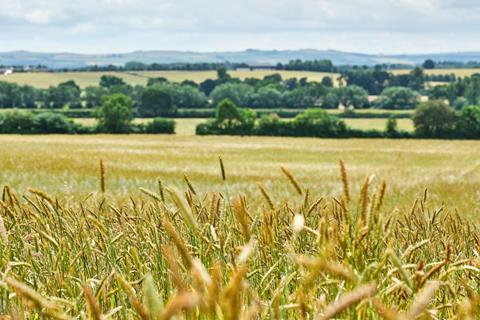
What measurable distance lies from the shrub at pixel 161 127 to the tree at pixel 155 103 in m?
36.3

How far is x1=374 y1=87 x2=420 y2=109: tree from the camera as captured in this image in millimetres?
161125

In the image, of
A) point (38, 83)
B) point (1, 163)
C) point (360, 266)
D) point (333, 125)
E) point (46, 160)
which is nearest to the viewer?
point (360, 266)

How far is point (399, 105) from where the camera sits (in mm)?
162125

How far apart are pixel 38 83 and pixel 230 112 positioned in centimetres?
10358

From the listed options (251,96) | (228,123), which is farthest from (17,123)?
(251,96)

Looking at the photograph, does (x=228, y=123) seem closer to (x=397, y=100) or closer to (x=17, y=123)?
(x=17, y=123)

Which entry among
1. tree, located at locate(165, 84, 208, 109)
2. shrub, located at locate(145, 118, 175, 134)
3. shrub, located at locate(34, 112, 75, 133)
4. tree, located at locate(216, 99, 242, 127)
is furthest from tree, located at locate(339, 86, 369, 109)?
shrub, located at locate(34, 112, 75, 133)

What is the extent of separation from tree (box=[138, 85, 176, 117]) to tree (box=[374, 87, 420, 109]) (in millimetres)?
47615

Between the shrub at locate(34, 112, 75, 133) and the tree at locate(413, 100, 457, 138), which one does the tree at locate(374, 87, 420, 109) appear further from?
the shrub at locate(34, 112, 75, 133)

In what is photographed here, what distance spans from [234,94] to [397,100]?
3602cm

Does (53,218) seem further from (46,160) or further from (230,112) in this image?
(230,112)

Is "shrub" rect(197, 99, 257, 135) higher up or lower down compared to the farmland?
lower down

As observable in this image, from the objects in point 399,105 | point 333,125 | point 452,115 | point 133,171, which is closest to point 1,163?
point 133,171

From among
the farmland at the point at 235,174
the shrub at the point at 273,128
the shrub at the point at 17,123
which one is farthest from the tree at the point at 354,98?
the farmland at the point at 235,174
